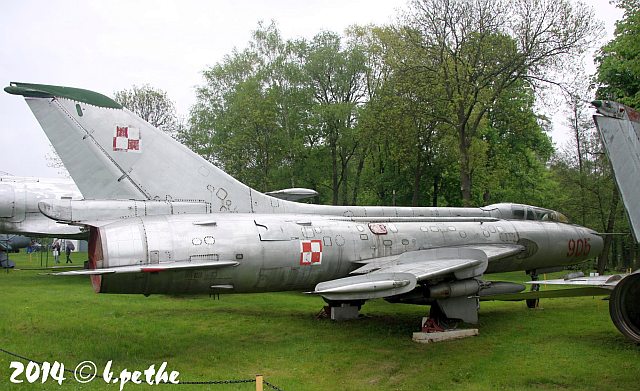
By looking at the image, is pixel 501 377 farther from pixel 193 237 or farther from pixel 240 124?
pixel 240 124

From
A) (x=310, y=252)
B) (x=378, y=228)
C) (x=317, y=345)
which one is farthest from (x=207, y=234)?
(x=378, y=228)

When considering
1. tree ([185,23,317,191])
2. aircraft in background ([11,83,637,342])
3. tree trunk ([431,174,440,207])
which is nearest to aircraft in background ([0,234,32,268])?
tree ([185,23,317,191])

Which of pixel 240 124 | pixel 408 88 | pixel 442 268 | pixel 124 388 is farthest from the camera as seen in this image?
pixel 240 124

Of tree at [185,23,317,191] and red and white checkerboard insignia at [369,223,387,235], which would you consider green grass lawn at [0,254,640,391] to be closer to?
red and white checkerboard insignia at [369,223,387,235]

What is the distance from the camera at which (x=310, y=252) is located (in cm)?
932

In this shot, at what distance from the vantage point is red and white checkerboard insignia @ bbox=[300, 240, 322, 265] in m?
9.22

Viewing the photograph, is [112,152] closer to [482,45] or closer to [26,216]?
[26,216]

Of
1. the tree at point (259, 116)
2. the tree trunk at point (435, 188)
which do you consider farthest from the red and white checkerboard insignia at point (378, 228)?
the tree trunk at point (435, 188)

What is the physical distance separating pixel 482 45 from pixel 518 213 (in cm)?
1047

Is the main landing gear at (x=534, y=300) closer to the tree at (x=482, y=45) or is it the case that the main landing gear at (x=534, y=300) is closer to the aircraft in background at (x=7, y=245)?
the tree at (x=482, y=45)

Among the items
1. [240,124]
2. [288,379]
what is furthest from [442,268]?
[240,124]

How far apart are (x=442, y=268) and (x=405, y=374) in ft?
6.58

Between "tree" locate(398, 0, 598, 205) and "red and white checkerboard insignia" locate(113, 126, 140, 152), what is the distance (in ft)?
50.1

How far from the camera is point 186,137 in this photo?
3897 cm
